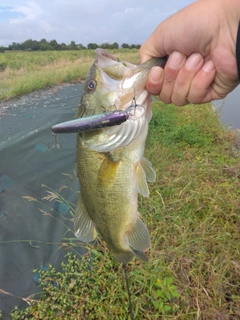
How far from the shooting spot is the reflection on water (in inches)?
373

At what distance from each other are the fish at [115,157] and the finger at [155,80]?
3 cm

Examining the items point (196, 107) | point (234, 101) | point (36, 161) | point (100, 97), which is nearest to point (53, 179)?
point (36, 161)

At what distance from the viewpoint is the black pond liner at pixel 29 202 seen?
124 inches

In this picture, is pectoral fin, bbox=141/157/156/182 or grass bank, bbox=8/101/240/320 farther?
grass bank, bbox=8/101/240/320

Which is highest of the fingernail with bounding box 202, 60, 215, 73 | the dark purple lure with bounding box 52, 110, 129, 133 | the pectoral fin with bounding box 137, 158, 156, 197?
the fingernail with bounding box 202, 60, 215, 73

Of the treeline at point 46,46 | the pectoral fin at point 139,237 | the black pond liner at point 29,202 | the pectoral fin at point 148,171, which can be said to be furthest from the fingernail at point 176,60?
the treeline at point 46,46

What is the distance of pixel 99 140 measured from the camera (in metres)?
1.36

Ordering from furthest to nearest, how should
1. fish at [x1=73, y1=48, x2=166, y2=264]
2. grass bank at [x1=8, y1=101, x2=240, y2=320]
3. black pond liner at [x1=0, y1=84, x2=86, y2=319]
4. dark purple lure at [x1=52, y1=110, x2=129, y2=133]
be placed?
1. black pond liner at [x1=0, y1=84, x2=86, y2=319]
2. grass bank at [x1=8, y1=101, x2=240, y2=320]
3. fish at [x1=73, y1=48, x2=166, y2=264]
4. dark purple lure at [x1=52, y1=110, x2=129, y2=133]

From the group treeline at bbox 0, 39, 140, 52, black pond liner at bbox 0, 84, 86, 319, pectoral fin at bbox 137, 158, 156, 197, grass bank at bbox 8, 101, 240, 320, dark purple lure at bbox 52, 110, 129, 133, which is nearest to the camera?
dark purple lure at bbox 52, 110, 129, 133

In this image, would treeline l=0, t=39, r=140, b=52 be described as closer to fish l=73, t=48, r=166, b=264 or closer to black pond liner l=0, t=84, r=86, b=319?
black pond liner l=0, t=84, r=86, b=319

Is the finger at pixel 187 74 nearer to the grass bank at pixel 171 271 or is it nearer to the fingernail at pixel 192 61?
the fingernail at pixel 192 61

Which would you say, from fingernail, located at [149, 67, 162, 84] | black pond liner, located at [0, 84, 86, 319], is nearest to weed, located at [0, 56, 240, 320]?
black pond liner, located at [0, 84, 86, 319]

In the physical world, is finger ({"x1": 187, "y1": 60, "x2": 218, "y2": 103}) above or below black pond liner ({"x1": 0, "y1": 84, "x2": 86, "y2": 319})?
above

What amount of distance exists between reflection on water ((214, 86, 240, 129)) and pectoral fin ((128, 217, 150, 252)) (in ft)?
27.0
